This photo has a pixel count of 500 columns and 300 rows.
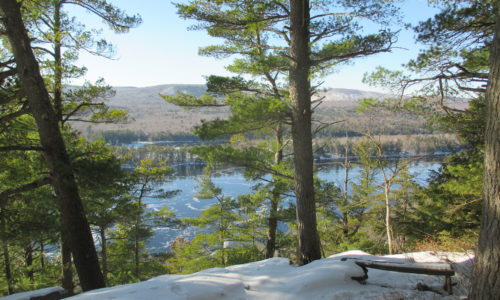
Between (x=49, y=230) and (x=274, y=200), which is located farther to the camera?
(x=274, y=200)

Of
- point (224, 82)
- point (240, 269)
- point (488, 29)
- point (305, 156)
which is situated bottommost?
point (240, 269)

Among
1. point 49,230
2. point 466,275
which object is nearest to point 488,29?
point 466,275

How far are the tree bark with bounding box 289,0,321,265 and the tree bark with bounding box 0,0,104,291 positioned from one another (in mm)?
3322

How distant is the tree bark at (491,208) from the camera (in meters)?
2.28

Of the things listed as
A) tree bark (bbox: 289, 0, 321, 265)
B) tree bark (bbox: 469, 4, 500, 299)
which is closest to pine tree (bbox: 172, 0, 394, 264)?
tree bark (bbox: 289, 0, 321, 265)

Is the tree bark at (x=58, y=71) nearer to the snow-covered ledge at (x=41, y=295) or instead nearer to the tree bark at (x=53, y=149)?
the tree bark at (x=53, y=149)

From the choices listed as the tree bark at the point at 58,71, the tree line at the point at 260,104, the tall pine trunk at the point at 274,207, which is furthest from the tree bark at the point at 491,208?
the tree bark at the point at 58,71

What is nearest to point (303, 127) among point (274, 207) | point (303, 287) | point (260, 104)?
point (260, 104)

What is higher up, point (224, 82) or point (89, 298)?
point (224, 82)

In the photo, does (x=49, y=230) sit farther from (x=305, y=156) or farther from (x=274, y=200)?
(x=274, y=200)

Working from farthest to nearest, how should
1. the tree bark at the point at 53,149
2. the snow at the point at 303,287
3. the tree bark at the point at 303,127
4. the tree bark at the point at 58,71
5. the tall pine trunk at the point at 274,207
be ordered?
the tall pine trunk at the point at 274,207, the tree bark at the point at 58,71, the tree bark at the point at 303,127, the tree bark at the point at 53,149, the snow at the point at 303,287

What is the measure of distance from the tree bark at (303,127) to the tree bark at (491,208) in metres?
2.52

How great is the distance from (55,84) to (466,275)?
26.5ft

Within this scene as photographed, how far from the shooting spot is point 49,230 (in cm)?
462
